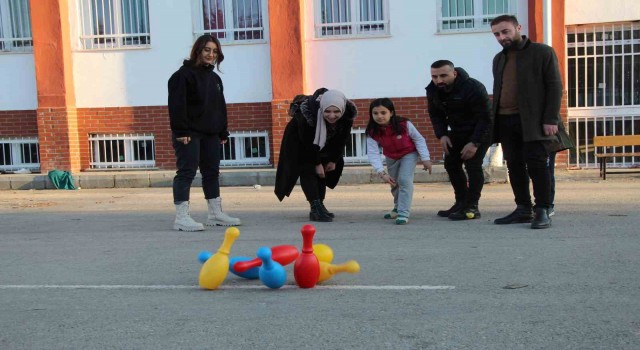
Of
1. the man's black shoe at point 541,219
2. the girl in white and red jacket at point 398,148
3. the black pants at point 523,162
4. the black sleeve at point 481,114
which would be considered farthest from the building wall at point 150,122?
the man's black shoe at point 541,219

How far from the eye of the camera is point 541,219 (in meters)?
6.36

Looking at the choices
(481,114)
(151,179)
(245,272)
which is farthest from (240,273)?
(151,179)

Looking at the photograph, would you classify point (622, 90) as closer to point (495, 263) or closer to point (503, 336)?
point (495, 263)

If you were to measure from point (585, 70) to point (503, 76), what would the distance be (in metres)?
7.65

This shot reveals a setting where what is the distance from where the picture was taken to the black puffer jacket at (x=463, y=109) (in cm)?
686

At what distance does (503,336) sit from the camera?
10.9 feet

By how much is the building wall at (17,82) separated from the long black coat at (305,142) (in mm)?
8777

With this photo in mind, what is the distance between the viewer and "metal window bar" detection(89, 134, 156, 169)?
46.2ft

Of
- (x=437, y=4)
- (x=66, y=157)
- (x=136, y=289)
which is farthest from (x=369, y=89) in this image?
(x=136, y=289)

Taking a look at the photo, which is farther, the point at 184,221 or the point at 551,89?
the point at 184,221

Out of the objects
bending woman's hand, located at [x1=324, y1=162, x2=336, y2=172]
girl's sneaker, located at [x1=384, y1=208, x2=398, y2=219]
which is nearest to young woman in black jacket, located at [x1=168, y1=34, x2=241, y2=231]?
bending woman's hand, located at [x1=324, y1=162, x2=336, y2=172]

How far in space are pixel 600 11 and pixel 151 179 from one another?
906cm

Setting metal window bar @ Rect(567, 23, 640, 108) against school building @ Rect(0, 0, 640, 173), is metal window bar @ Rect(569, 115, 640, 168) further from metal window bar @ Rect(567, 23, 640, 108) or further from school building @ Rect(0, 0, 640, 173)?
metal window bar @ Rect(567, 23, 640, 108)

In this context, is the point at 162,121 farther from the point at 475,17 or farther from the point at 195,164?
the point at 195,164
